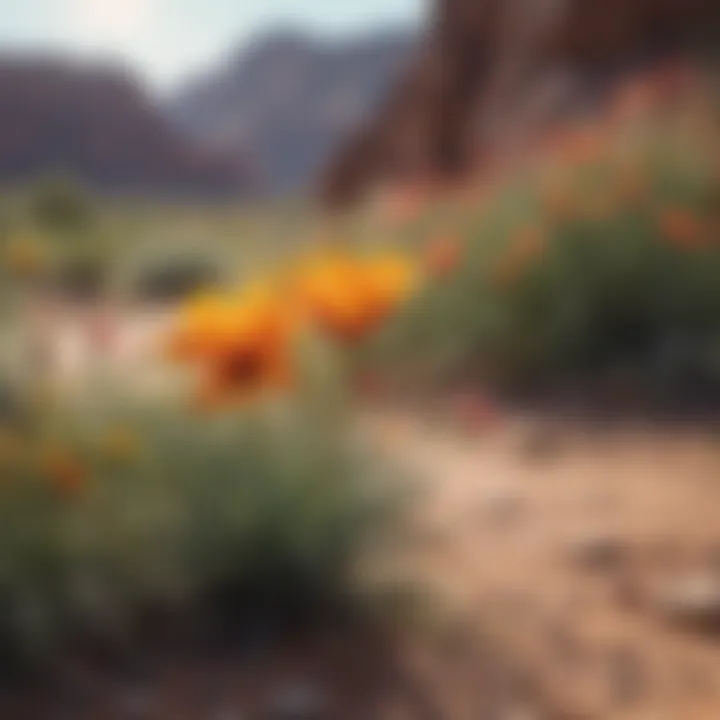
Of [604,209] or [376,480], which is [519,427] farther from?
[376,480]

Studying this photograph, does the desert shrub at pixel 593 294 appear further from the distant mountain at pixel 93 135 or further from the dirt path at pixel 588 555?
the distant mountain at pixel 93 135

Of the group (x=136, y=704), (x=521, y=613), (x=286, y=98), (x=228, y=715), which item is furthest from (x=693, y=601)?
(x=286, y=98)

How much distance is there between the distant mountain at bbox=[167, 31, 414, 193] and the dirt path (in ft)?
1.67

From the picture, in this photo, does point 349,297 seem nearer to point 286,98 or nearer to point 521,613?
point 286,98

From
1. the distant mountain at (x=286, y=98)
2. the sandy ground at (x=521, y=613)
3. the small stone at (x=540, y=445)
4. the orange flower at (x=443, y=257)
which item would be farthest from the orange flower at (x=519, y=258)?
the distant mountain at (x=286, y=98)

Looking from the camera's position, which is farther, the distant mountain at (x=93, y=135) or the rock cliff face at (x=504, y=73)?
the rock cliff face at (x=504, y=73)

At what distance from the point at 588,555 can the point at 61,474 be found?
114 cm

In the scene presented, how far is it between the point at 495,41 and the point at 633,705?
1000cm

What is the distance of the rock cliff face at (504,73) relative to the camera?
10.0 metres

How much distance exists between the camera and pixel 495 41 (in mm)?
12016

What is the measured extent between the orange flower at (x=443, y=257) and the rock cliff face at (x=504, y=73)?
3.96 meters

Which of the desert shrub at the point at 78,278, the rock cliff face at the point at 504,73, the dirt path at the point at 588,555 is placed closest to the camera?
the dirt path at the point at 588,555

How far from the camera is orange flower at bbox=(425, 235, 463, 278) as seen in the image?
14.2ft

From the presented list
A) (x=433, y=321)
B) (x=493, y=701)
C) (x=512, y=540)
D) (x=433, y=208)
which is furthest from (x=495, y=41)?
(x=493, y=701)
